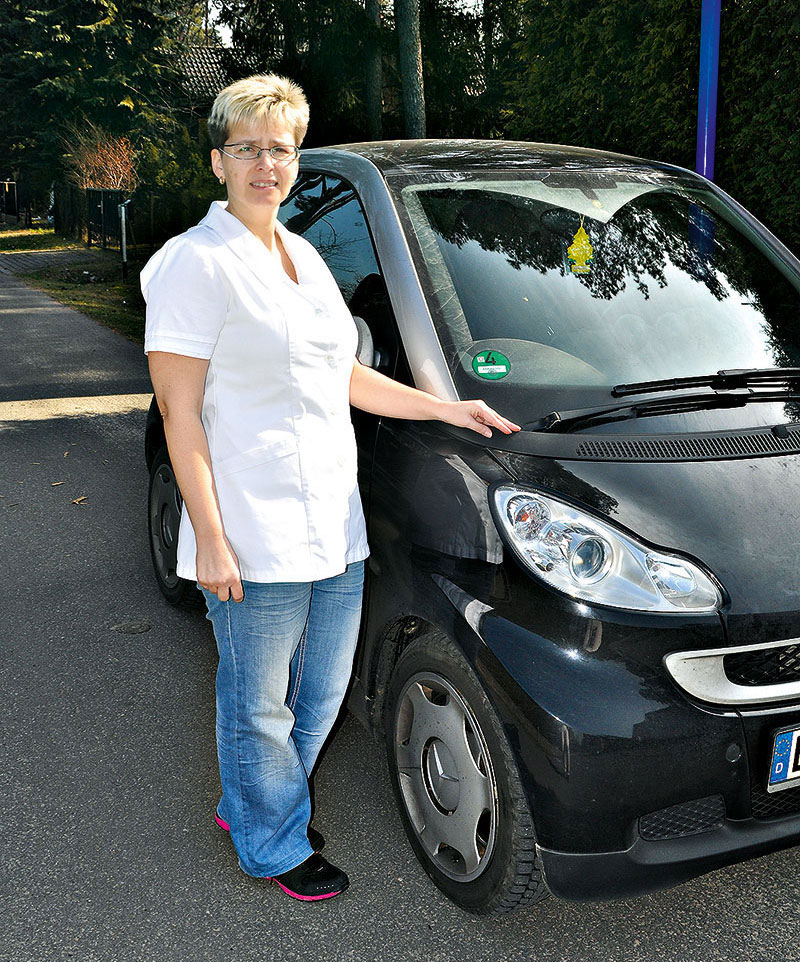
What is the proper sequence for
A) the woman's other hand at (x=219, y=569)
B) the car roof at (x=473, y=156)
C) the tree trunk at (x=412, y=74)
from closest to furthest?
the woman's other hand at (x=219, y=569), the car roof at (x=473, y=156), the tree trunk at (x=412, y=74)

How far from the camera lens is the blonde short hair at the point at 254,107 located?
2.30 metres

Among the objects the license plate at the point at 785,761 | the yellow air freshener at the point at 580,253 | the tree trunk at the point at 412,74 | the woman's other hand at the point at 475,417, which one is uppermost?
the tree trunk at the point at 412,74

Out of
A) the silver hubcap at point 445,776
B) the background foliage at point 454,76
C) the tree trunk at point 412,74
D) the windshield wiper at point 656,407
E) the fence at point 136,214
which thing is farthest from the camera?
the fence at point 136,214

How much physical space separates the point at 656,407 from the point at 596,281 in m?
0.60

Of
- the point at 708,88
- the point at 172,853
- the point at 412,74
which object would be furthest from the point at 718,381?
the point at 412,74

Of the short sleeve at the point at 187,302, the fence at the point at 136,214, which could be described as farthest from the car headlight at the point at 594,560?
the fence at the point at 136,214

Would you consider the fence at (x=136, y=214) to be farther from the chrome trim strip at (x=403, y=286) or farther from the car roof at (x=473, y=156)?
the chrome trim strip at (x=403, y=286)

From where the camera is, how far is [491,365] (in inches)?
107

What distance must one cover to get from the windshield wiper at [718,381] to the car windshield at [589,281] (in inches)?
2.1

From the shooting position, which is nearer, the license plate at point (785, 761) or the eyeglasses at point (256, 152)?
the license plate at point (785, 761)

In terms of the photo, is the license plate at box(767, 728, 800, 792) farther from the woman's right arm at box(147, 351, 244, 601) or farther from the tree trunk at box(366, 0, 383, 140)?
the tree trunk at box(366, 0, 383, 140)

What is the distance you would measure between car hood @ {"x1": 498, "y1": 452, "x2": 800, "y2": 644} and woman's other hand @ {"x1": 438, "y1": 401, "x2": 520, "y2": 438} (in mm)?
81

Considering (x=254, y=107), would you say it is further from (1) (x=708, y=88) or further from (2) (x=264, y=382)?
(1) (x=708, y=88)

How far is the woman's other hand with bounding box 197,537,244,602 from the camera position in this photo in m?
2.28
